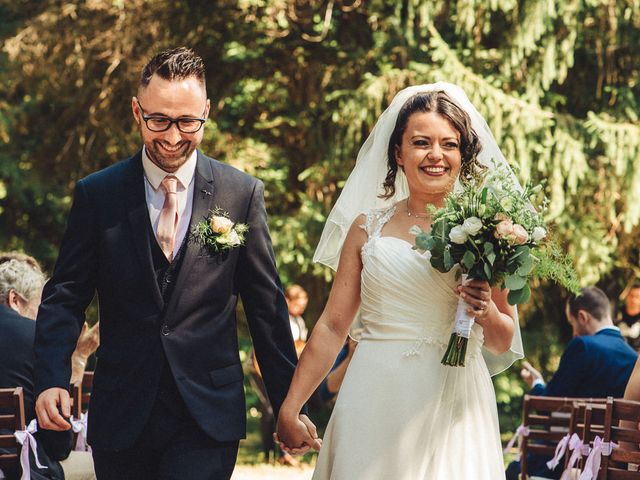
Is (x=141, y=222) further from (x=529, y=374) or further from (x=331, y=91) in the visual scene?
(x=331, y=91)

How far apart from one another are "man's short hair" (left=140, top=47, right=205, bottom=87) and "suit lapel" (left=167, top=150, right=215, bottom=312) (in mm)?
354

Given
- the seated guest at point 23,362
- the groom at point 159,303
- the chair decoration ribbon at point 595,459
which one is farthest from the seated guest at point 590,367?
the groom at point 159,303

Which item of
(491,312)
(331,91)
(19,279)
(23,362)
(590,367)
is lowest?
(23,362)

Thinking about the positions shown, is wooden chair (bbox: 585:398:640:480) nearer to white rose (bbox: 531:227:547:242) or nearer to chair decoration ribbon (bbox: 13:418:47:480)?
white rose (bbox: 531:227:547:242)

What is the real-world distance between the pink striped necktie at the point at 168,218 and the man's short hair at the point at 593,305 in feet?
15.5

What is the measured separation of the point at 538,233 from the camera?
158 inches

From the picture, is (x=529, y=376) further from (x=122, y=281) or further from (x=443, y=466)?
(x=122, y=281)

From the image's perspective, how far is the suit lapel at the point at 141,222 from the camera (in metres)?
3.96

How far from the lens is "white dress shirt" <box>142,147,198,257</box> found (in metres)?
4.13

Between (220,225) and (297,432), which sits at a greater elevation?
(220,225)

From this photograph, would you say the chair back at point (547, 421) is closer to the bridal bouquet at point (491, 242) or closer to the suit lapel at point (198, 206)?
the bridal bouquet at point (491, 242)

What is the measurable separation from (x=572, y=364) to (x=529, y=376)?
0.32m

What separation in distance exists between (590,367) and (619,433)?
2368 mm

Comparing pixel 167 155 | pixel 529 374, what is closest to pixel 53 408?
pixel 167 155
